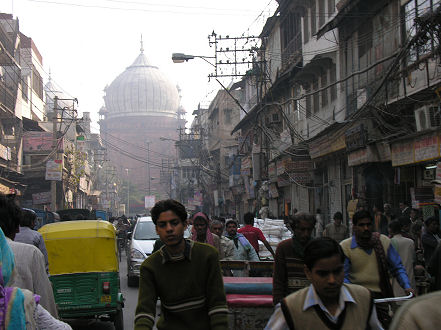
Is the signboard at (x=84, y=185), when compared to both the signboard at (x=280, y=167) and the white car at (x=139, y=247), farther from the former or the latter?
the white car at (x=139, y=247)

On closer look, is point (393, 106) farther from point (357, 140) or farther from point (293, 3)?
point (293, 3)

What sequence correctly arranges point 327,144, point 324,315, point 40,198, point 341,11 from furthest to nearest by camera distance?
point 40,198
point 327,144
point 341,11
point 324,315

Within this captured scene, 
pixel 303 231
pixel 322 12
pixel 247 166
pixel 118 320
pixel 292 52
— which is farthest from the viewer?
pixel 247 166

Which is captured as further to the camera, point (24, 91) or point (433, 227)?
point (24, 91)

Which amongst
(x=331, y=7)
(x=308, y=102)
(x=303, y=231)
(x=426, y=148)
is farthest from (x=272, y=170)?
(x=303, y=231)

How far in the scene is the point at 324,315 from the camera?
316 centimetres

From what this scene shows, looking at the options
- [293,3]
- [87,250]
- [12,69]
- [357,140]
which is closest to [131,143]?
[12,69]

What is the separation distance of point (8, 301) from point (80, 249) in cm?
624

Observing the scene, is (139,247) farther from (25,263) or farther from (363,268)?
(25,263)

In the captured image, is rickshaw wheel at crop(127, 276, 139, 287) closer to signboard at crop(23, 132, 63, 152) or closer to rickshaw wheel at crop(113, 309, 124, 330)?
rickshaw wheel at crop(113, 309, 124, 330)

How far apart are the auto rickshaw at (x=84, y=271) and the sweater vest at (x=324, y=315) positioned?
6182mm

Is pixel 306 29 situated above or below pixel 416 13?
above

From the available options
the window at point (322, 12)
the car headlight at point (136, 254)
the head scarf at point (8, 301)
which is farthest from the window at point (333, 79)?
the head scarf at point (8, 301)

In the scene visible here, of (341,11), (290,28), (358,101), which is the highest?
(290,28)
